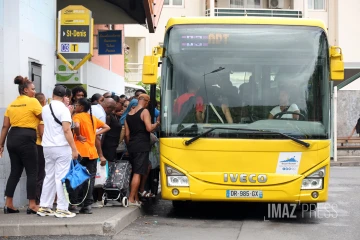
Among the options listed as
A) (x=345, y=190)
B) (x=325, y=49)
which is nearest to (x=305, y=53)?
(x=325, y=49)

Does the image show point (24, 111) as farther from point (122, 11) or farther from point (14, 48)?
point (122, 11)

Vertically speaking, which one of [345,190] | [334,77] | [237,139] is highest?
[334,77]

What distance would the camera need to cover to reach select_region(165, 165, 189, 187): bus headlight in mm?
11362

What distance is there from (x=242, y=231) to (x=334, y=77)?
9.35 feet

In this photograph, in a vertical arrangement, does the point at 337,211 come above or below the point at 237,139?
below

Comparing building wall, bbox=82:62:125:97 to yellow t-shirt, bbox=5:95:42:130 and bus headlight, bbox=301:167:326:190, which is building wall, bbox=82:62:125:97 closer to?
yellow t-shirt, bbox=5:95:42:130

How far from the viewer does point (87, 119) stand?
11.1 meters

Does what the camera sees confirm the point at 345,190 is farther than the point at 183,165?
Yes

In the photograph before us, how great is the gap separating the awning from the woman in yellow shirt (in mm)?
8494

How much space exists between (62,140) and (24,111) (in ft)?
2.67

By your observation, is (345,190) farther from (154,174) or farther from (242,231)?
(242,231)

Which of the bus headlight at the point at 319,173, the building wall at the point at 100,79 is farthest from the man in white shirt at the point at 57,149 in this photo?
the building wall at the point at 100,79

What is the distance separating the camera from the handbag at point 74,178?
1044 cm

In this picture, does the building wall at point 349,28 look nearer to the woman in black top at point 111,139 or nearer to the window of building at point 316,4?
the window of building at point 316,4
